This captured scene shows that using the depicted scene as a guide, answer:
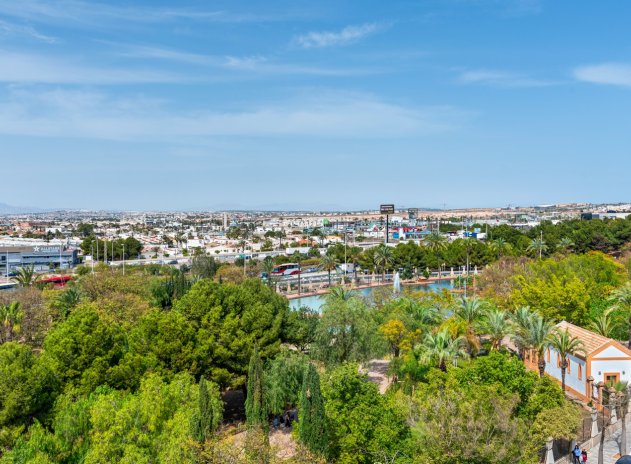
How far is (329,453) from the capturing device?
1836cm

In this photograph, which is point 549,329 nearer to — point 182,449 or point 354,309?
point 354,309

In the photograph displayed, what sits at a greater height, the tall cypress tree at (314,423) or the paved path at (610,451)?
the tall cypress tree at (314,423)

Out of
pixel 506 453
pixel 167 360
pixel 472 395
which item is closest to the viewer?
pixel 506 453

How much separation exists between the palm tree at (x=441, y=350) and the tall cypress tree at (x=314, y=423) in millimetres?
7622

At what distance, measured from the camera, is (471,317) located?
2809 cm

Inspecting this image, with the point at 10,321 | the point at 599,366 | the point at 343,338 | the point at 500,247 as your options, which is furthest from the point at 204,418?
the point at 500,247

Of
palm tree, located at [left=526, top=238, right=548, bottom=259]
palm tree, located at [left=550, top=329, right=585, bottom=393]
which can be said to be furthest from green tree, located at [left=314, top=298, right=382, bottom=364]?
palm tree, located at [left=526, top=238, right=548, bottom=259]

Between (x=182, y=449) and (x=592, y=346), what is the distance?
19169 millimetres

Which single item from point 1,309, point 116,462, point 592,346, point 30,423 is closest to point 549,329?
point 592,346

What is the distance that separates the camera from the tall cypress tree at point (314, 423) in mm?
17594

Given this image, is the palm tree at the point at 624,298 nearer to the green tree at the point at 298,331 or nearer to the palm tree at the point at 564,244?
the green tree at the point at 298,331

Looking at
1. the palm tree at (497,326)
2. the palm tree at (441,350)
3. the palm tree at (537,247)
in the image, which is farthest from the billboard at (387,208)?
the palm tree at (441,350)

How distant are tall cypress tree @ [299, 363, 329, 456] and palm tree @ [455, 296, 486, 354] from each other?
Result: 37.9 ft

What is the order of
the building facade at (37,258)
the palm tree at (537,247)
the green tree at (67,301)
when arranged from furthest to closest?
the building facade at (37,258)
the palm tree at (537,247)
the green tree at (67,301)
